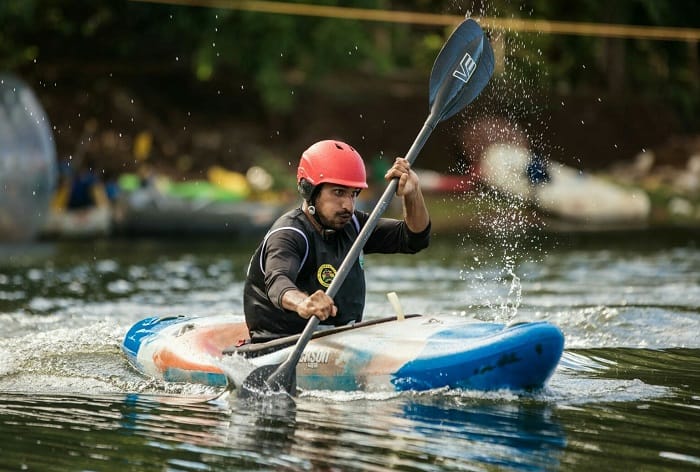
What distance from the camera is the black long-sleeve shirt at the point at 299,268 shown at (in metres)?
6.62

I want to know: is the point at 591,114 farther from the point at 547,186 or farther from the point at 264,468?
the point at 264,468

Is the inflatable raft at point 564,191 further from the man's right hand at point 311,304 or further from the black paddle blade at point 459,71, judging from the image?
the man's right hand at point 311,304

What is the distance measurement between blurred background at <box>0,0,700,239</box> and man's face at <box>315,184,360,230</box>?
12497 mm

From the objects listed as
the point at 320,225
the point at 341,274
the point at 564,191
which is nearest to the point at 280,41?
the point at 564,191

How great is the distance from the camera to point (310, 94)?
88.8 ft

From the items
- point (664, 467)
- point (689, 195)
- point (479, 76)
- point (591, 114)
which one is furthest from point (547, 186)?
point (664, 467)

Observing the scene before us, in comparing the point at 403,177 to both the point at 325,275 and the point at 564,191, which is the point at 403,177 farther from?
the point at 564,191

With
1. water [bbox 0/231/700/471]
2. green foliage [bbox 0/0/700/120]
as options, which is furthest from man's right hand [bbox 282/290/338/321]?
green foliage [bbox 0/0/700/120]

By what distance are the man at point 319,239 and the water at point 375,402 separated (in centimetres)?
57

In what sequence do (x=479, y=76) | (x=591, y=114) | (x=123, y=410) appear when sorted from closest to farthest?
(x=123, y=410)
(x=479, y=76)
(x=591, y=114)

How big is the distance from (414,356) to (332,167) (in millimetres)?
1098

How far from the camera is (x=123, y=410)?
6.22m

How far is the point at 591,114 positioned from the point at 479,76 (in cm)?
2047

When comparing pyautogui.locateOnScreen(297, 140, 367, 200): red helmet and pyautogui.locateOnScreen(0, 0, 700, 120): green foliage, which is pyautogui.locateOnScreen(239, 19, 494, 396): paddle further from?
pyautogui.locateOnScreen(0, 0, 700, 120): green foliage
